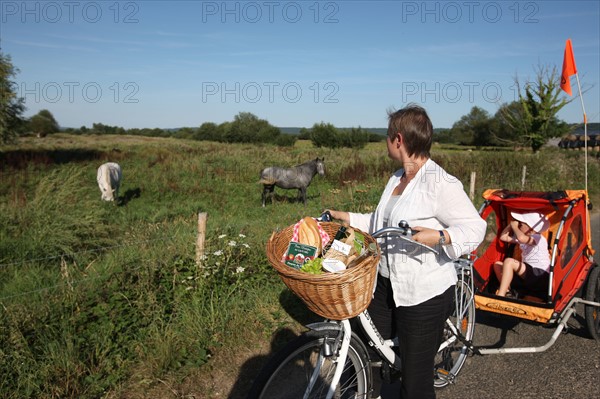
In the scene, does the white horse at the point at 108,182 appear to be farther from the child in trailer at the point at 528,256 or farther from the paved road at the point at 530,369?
the paved road at the point at 530,369

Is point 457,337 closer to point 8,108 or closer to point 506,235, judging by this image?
point 506,235

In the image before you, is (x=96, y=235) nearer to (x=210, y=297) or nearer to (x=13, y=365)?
(x=210, y=297)

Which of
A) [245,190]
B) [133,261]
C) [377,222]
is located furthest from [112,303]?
[245,190]

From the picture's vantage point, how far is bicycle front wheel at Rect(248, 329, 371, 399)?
2127mm

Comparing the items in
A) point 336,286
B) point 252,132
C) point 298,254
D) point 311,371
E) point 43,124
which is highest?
point 43,124

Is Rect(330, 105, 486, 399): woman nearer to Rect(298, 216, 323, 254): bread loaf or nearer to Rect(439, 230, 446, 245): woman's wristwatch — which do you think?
Rect(439, 230, 446, 245): woman's wristwatch

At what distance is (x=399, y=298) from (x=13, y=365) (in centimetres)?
305

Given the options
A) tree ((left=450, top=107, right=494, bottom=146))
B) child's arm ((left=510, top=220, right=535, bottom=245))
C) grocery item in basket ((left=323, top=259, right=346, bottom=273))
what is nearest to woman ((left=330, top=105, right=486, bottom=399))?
grocery item in basket ((left=323, top=259, right=346, bottom=273))

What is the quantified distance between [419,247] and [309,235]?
674mm

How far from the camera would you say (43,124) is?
52.7m

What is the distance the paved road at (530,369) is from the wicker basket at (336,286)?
1.70 metres

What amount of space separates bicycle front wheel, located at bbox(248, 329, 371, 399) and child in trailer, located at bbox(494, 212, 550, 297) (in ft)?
8.54

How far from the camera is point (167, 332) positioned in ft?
12.3

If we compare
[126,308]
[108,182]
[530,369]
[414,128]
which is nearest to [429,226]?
[414,128]
